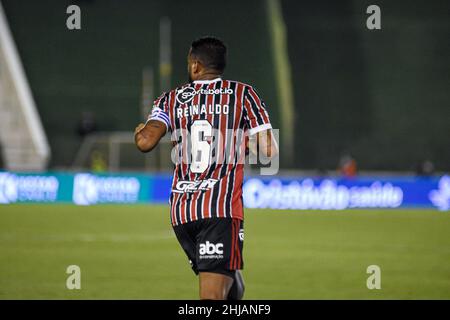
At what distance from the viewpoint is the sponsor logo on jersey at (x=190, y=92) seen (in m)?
6.62

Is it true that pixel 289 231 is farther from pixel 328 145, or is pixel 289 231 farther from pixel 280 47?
pixel 280 47

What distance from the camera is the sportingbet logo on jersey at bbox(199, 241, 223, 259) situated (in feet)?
21.0

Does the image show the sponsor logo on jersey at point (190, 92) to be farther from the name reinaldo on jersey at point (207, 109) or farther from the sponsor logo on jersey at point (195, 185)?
the sponsor logo on jersey at point (195, 185)

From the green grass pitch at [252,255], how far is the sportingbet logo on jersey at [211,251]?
4302mm

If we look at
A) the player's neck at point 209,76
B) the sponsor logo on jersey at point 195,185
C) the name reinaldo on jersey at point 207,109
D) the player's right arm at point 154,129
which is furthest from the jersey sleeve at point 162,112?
the sponsor logo on jersey at point 195,185

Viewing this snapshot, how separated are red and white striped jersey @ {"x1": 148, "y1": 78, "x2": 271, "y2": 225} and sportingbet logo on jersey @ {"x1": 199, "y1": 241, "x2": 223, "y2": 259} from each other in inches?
A: 8.0

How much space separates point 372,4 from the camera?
1549 inches

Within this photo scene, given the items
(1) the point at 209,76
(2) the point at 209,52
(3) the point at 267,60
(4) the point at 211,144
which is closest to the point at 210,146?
(4) the point at 211,144

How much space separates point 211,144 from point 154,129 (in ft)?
1.27

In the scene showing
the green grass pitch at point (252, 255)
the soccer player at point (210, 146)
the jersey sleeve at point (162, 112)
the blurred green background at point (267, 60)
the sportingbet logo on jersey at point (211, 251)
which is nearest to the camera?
the sportingbet logo on jersey at point (211, 251)

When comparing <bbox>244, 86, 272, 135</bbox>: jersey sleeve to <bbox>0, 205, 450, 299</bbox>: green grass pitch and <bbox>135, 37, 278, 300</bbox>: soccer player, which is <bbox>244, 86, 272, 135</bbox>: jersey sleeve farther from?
<bbox>0, 205, 450, 299</bbox>: green grass pitch

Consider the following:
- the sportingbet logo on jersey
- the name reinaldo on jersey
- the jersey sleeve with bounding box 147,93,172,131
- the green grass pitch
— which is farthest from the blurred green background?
the sportingbet logo on jersey

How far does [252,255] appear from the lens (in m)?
15.8
